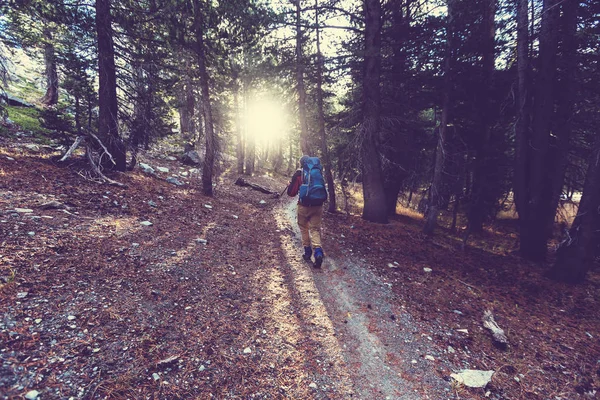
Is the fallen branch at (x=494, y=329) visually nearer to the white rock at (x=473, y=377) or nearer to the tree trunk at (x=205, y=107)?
the white rock at (x=473, y=377)

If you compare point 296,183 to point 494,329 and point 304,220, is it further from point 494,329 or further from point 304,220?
point 494,329

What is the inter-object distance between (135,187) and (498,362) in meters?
10.4

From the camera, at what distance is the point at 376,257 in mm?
7672

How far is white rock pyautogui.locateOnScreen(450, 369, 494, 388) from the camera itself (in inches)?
134

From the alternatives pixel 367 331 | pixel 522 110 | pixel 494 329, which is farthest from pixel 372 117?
pixel 367 331

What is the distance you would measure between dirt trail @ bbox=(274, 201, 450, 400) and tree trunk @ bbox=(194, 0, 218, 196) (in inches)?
260

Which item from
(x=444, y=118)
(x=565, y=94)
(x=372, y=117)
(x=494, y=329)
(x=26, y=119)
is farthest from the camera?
(x=26, y=119)

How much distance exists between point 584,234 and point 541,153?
10.4ft

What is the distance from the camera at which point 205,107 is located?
421 inches

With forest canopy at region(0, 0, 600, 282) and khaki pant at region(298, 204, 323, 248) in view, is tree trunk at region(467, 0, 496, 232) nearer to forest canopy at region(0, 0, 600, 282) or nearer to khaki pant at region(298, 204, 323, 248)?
forest canopy at region(0, 0, 600, 282)

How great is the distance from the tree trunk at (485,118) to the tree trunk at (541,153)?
161cm

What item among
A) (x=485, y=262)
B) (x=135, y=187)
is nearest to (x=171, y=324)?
(x=135, y=187)

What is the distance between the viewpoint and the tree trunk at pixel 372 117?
9.40 metres

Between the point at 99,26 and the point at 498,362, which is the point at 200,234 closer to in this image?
the point at 498,362
